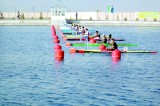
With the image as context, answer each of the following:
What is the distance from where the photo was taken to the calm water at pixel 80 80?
19453mm

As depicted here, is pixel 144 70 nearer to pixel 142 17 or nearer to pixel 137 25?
pixel 137 25

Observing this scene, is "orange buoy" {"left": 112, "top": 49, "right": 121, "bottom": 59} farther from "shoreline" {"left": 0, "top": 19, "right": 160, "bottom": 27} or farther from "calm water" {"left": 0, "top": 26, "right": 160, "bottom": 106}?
"shoreline" {"left": 0, "top": 19, "right": 160, "bottom": 27}

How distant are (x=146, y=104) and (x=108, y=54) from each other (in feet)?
56.7

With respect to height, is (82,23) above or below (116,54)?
below

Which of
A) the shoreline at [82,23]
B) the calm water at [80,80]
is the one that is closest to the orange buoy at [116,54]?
the calm water at [80,80]

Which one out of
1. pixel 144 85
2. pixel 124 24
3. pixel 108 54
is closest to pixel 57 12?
pixel 124 24

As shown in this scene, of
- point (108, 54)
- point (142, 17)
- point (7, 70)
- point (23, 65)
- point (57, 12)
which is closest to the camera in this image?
point (7, 70)

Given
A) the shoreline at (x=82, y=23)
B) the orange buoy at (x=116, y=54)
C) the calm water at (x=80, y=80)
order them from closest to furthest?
the calm water at (x=80, y=80), the orange buoy at (x=116, y=54), the shoreline at (x=82, y=23)

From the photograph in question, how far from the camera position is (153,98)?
19.9 metres

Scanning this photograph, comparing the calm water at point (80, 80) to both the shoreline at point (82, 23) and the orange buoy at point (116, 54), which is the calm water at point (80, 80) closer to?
the orange buoy at point (116, 54)

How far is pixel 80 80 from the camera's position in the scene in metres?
24.3

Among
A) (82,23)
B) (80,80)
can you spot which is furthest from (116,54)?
(82,23)

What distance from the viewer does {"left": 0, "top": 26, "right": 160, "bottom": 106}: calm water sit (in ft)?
63.8

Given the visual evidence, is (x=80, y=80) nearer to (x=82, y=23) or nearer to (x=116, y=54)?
(x=116, y=54)
